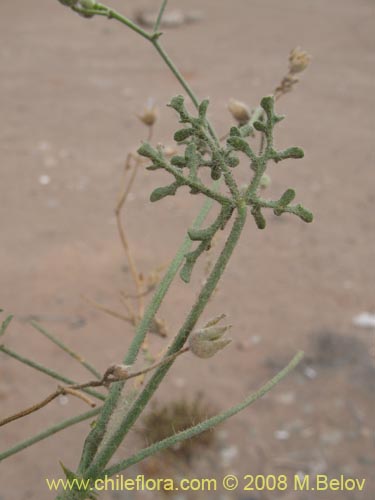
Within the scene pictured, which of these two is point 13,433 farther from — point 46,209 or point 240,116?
point 240,116

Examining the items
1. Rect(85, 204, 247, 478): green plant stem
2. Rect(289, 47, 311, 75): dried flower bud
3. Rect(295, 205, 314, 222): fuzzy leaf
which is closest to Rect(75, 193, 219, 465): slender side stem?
Rect(85, 204, 247, 478): green plant stem

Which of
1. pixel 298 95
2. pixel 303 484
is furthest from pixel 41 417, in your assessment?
pixel 298 95

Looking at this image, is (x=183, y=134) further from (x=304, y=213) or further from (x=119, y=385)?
(x=119, y=385)

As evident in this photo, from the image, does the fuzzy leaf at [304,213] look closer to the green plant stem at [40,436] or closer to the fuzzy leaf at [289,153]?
the fuzzy leaf at [289,153]

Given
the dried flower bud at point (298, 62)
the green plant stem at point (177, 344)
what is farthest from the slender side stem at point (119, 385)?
the dried flower bud at point (298, 62)

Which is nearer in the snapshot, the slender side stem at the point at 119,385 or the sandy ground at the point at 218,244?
the slender side stem at the point at 119,385

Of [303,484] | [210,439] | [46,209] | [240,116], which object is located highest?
[240,116]
